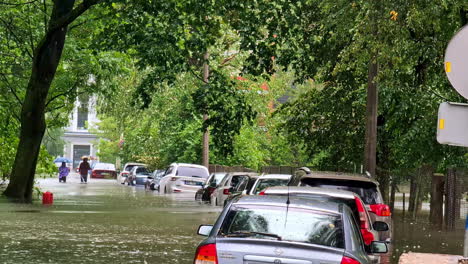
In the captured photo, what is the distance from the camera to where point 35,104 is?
31.0 meters

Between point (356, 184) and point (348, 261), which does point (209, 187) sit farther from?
point (348, 261)

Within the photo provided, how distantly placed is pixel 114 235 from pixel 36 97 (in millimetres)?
11461

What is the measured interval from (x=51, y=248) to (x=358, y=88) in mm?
17511

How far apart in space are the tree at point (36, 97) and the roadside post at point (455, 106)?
21.4 metres

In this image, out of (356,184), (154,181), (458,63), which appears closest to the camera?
(458,63)

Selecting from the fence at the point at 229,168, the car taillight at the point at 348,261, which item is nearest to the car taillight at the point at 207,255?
the car taillight at the point at 348,261

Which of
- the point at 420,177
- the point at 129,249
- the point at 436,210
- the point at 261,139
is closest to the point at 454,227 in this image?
the point at 436,210

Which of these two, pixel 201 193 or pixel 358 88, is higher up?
pixel 358 88

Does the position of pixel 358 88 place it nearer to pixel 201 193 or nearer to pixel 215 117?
pixel 215 117

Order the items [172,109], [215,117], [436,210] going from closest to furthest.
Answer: [436,210] < [215,117] < [172,109]

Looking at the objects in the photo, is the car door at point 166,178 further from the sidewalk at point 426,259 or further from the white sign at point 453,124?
the white sign at point 453,124

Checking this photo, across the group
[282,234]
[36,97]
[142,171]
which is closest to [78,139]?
[142,171]

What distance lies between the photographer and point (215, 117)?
99.9 ft

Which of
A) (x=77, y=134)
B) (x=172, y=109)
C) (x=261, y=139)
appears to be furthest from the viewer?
(x=77, y=134)
